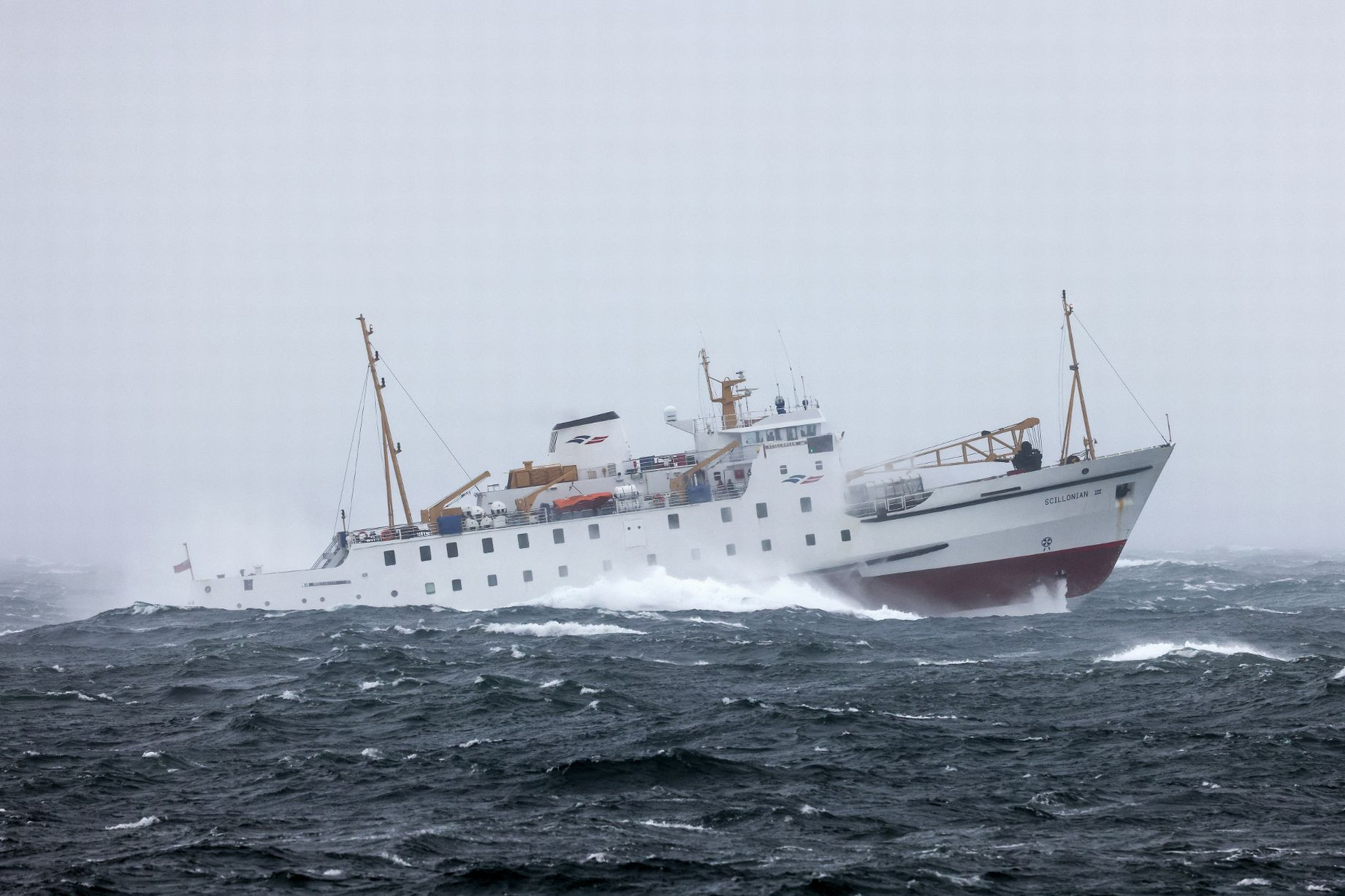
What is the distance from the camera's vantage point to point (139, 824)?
15500 millimetres

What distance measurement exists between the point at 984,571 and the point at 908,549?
3.07m

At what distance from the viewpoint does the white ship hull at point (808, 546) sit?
1563 inches

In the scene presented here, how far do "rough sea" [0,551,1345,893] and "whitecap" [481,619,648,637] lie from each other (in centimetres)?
34

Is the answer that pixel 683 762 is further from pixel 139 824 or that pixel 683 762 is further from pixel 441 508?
pixel 441 508

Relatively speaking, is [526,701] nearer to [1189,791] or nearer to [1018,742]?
[1018,742]

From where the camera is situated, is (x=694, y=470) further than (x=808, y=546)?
Yes

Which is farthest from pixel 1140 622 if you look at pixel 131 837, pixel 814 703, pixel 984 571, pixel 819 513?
pixel 131 837

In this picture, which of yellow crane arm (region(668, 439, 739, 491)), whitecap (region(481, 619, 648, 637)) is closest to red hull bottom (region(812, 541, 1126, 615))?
yellow crane arm (region(668, 439, 739, 491))

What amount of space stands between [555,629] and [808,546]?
439 inches

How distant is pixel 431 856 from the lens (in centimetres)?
1386

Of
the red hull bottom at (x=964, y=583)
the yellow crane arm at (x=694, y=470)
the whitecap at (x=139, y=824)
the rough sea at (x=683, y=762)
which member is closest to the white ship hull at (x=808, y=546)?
the red hull bottom at (x=964, y=583)

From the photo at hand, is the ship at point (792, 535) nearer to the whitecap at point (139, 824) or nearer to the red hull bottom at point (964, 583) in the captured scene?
the red hull bottom at point (964, 583)

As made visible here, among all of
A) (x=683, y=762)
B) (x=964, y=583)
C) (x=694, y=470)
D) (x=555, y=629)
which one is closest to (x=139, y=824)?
(x=683, y=762)

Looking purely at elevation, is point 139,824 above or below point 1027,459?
below
